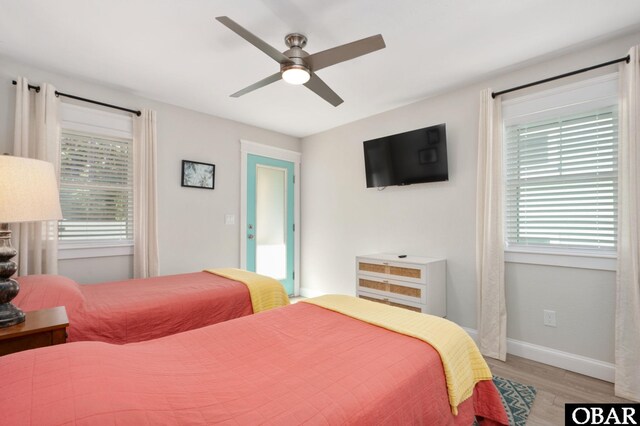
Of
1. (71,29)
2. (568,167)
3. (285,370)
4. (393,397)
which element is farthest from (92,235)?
(568,167)

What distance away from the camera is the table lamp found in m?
1.35

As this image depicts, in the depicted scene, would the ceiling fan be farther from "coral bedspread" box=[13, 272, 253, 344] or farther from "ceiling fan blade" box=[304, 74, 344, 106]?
"coral bedspread" box=[13, 272, 253, 344]

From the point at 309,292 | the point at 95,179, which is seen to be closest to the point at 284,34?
the point at 95,179

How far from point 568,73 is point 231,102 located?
3.18m

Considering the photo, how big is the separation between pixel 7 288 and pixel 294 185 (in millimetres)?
3684

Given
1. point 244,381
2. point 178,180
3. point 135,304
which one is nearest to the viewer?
point 244,381

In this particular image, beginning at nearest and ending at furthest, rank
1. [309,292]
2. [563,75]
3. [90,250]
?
[563,75]
[90,250]
[309,292]

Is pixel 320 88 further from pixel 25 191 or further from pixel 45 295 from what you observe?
pixel 45 295

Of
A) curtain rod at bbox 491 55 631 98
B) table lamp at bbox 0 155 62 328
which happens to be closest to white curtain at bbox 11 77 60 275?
table lamp at bbox 0 155 62 328

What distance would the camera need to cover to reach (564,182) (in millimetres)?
2621

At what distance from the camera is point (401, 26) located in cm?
217

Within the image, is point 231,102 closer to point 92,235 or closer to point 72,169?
point 72,169

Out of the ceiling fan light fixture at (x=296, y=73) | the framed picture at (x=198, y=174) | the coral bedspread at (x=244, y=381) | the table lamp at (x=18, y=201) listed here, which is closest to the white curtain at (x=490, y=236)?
the coral bedspread at (x=244, y=381)

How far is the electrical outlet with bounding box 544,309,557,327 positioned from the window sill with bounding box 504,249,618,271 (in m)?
0.41
